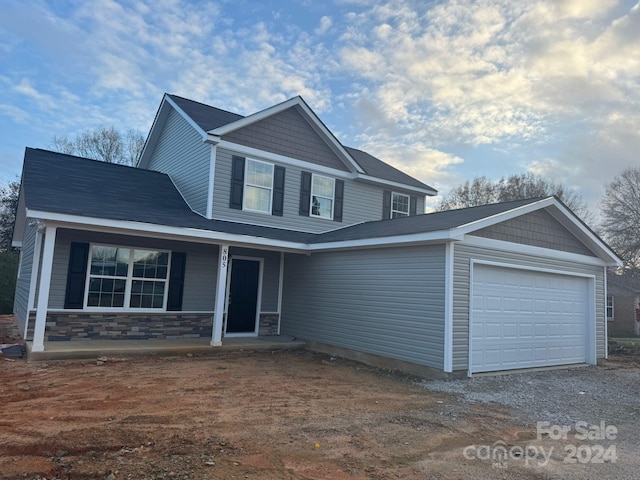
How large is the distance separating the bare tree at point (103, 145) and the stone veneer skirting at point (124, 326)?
952 inches

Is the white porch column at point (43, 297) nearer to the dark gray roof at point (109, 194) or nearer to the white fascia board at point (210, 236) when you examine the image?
the white fascia board at point (210, 236)

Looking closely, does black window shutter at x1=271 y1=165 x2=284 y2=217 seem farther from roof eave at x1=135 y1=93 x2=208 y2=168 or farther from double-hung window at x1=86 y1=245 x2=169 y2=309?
double-hung window at x1=86 y1=245 x2=169 y2=309

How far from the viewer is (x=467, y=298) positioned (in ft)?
27.5

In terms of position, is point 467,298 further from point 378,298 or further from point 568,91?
point 568,91

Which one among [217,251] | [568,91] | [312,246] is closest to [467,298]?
[312,246]

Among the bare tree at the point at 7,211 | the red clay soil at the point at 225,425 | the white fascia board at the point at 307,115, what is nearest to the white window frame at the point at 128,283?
the red clay soil at the point at 225,425

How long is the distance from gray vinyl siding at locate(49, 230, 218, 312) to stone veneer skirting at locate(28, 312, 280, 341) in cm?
27

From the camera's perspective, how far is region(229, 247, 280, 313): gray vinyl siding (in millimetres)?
12270

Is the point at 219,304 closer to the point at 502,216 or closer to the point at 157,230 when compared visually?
the point at 157,230

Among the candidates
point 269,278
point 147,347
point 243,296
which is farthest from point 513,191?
point 147,347

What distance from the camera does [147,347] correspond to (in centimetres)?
920

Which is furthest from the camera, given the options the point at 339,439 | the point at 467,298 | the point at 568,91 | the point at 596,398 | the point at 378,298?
the point at 568,91

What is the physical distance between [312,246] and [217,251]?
2.60 metres

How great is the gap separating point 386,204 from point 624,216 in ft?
67.9
